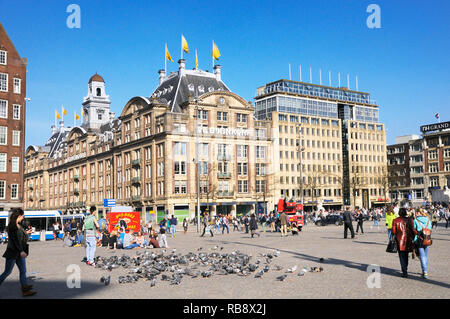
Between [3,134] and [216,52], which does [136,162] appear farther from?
[3,134]

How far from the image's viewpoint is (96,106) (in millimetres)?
106438

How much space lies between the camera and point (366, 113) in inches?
4360

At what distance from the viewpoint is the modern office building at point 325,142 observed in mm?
95062

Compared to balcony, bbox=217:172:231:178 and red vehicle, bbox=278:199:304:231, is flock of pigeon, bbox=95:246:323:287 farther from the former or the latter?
balcony, bbox=217:172:231:178

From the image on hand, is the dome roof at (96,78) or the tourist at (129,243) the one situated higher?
the dome roof at (96,78)

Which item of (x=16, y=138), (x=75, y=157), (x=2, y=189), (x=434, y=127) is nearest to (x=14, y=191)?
(x=2, y=189)

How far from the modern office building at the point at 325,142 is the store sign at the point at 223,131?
17158 millimetres

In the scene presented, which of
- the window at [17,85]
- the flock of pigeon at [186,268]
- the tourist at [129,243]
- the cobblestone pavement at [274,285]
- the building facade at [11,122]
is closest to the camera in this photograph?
the cobblestone pavement at [274,285]

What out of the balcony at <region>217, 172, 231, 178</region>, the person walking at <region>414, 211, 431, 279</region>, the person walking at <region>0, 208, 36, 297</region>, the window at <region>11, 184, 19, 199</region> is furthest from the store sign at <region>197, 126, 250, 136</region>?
the person walking at <region>0, 208, 36, 297</region>

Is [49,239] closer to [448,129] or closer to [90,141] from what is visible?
[90,141]

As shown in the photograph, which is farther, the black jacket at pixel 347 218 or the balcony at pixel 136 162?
the balcony at pixel 136 162

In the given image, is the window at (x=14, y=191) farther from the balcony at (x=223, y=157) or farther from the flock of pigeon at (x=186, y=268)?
the flock of pigeon at (x=186, y=268)

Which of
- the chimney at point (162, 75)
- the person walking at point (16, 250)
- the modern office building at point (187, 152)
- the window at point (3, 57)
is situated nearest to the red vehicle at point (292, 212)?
the modern office building at point (187, 152)

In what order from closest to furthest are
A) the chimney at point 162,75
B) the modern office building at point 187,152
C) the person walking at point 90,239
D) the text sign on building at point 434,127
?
the person walking at point 90,239
the modern office building at point 187,152
the chimney at point 162,75
the text sign on building at point 434,127
